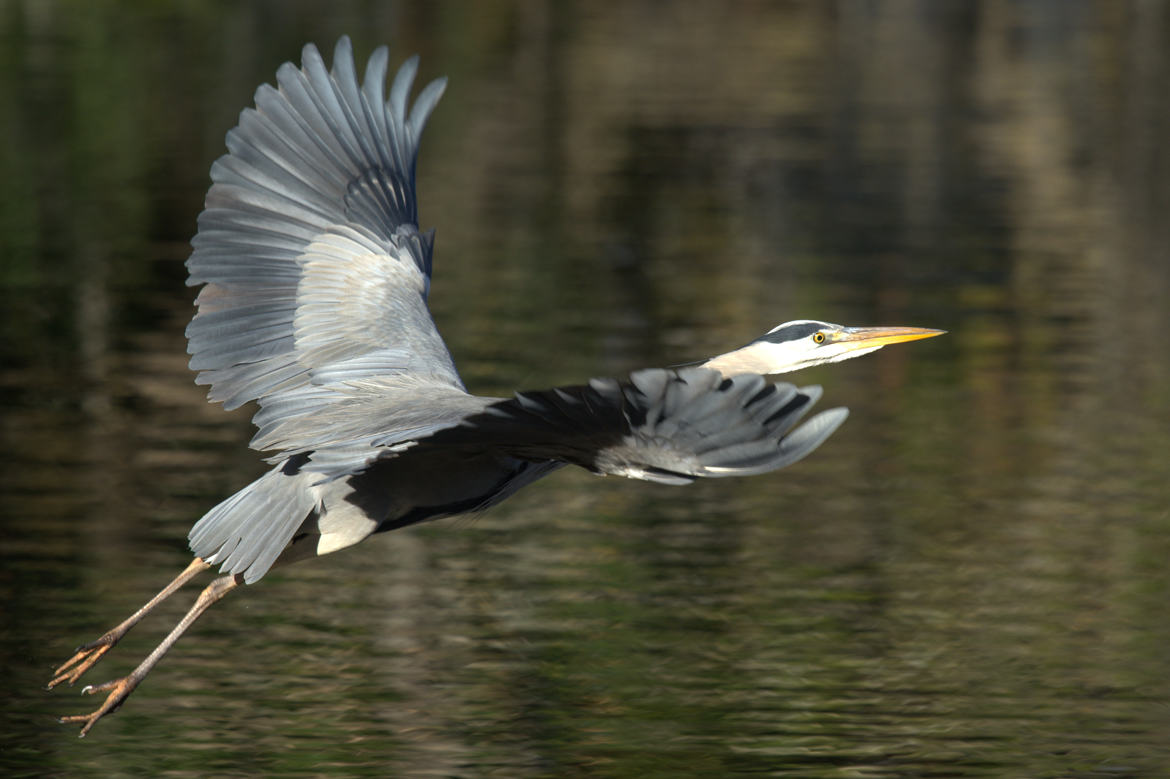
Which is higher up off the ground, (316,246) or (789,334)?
(316,246)

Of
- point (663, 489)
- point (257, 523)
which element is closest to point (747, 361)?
point (257, 523)

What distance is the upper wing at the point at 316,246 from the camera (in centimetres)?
677

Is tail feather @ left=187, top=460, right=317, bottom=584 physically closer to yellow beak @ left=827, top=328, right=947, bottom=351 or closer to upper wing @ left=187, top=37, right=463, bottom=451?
upper wing @ left=187, top=37, right=463, bottom=451

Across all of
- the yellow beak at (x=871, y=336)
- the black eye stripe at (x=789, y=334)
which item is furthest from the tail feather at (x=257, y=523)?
the yellow beak at (x=871, y=336)

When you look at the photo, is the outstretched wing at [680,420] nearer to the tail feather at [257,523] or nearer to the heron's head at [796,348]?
the tail feather at [257,523]

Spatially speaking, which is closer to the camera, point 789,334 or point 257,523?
point 257,523

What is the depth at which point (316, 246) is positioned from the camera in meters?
7.17

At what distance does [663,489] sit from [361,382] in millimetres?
4079

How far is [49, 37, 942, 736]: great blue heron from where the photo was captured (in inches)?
189

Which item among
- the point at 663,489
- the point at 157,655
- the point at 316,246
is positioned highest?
the point at 316,246

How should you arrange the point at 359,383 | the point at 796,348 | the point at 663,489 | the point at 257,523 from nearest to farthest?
the point at 257,523
the point at 359,383
the point at 796,348
the point at 663,489

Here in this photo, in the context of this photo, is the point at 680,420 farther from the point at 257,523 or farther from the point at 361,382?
the point at 361,382

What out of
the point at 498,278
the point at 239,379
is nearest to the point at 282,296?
the point at 239,379

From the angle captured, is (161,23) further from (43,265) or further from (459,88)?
(43,265)
